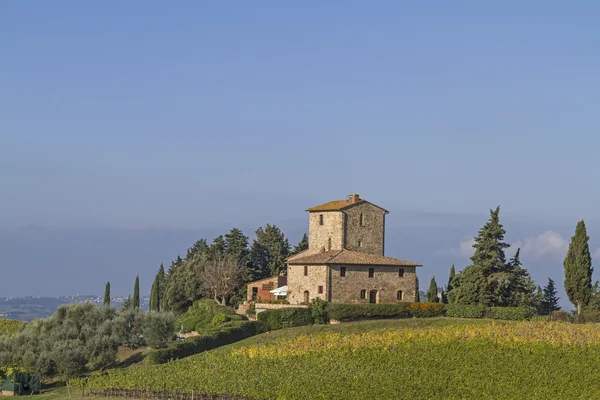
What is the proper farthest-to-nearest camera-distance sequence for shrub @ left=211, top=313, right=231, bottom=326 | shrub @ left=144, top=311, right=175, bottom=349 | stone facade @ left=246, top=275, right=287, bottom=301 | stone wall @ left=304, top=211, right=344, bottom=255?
stone facade @ left=246, top=275, right=287, bottom=301
stone wall @ left=304, top=211, right=344, bottom=255
shrub @ left=211, top=313, right=231, bottom=326
shrub @ left=144, top=311, right=175, bottom=349

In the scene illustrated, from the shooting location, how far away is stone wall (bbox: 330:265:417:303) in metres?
61.1

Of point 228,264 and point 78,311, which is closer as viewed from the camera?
Result: point 78,311

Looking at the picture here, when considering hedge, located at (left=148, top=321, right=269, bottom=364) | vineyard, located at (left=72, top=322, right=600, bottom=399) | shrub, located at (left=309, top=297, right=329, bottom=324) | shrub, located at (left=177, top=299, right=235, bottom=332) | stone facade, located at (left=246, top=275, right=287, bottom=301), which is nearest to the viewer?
vineyard, located at (left=72, top=322, right=600, bottom=399)

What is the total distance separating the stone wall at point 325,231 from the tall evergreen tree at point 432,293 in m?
16.0

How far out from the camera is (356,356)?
41031 mm

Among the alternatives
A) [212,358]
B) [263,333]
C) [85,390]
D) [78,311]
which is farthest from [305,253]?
[85,390]

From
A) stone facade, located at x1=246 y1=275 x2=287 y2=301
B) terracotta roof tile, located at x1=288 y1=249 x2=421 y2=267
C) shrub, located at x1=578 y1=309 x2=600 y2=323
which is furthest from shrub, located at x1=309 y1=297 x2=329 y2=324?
shrub, located at x1=578 y1=309 x2=600 y2=323

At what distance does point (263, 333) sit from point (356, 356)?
591 inches

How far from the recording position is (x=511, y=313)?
5653 cm

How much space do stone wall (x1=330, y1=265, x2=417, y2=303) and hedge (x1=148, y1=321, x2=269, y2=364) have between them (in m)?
7.29

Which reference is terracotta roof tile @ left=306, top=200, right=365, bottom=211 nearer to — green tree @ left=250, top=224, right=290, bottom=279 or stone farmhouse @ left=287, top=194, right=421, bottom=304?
stone farmhouse @ left=287, top=194, right=421, bottom=304

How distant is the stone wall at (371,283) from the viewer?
61.1m

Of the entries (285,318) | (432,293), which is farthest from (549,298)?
(285,318)

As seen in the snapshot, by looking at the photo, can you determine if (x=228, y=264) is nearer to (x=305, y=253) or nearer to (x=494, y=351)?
(x=305, y=253)
